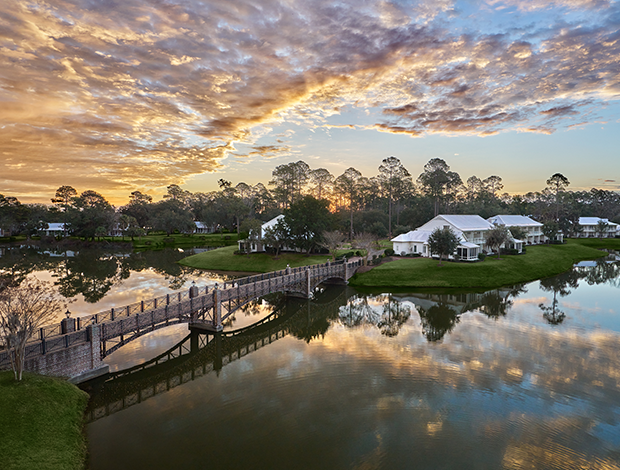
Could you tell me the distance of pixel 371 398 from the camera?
16359mm

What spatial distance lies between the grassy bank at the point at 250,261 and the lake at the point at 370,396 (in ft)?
78.0

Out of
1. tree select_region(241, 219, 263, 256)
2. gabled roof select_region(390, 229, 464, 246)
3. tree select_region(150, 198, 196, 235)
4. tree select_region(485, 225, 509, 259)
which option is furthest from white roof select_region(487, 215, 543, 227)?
tree select_region(150, 198, 196, 235)

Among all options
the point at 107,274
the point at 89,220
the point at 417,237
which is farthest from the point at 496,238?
the point at 89,220

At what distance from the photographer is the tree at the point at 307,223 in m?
54.9

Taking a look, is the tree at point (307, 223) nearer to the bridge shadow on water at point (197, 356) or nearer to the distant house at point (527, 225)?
the bridge shadow on water at point (197, 356)

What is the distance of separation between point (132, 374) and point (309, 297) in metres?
21.4

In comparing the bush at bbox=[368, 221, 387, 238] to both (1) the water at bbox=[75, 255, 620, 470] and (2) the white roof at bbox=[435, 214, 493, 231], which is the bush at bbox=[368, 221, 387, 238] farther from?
(1) the water at bbox=[75, 255, 620, 470]

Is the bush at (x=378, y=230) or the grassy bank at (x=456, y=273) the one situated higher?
the bush at (x=378, y=230)

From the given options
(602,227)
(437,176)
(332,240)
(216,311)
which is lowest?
(216,311)

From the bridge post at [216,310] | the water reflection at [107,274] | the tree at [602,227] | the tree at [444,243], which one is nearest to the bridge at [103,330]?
the bridge post at [216,310]

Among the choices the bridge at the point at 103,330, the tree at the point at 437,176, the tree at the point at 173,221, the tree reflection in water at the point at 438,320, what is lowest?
the tree reflection in water at the point at 438,320

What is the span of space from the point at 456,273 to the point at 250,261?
32.2 meters

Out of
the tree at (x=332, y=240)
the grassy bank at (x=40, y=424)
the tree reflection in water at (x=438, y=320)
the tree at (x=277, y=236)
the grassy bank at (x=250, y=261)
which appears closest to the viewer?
the grassy bank at (x=40, y=424)

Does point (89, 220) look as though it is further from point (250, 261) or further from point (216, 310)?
point (216, 310)
